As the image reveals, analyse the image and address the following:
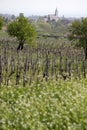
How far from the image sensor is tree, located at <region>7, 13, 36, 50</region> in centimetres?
5672

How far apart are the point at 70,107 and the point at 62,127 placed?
236 cm

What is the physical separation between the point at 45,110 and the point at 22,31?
41135 millimetres

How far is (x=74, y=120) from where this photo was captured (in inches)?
614

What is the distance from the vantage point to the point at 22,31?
5684 centimetres

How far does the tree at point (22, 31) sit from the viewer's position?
5672 centimetres

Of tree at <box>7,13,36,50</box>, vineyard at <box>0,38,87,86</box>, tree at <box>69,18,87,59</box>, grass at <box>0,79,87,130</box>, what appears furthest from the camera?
tree at <box>7,13,36,50</box>

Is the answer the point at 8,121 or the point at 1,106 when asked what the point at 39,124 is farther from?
the point at 1,106

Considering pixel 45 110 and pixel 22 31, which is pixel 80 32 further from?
pixel 45 110

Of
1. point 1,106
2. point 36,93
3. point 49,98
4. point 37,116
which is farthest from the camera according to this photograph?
point 36,93

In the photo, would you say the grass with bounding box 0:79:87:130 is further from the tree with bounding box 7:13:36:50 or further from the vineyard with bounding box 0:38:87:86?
the tree with bounding box 7:13:36:50

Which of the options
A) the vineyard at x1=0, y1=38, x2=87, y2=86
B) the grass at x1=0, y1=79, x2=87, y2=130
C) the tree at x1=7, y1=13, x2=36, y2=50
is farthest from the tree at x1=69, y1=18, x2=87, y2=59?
the grass at x1=0, y1=79, x2=87, y2=130

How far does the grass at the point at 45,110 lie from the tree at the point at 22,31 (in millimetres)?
35813

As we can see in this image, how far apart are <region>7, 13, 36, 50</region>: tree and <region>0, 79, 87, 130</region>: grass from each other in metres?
35.8

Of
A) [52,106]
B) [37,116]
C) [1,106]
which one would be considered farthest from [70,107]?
[1,106]
